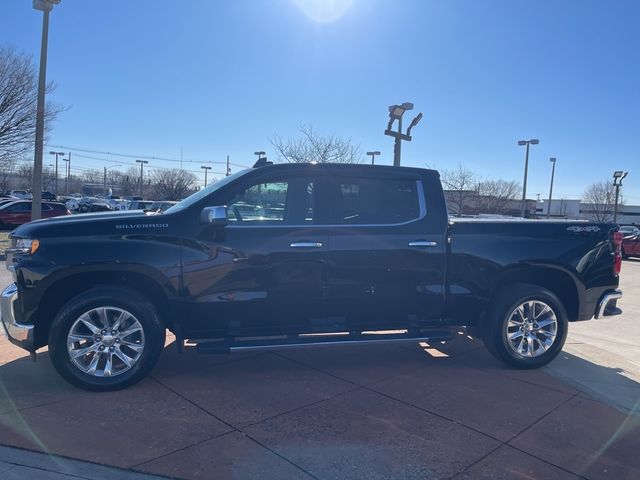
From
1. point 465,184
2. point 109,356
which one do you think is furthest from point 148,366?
point 465,184

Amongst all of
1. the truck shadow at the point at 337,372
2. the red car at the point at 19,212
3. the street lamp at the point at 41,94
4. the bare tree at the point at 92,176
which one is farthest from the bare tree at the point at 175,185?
the bare tree at the point at 92,176

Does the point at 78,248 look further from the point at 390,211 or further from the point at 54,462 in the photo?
the point at 390,211

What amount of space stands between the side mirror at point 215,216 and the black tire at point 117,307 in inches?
35.2

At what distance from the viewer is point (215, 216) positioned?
4.16m

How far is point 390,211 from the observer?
4961mm

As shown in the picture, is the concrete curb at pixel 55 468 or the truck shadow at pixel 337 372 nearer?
the concrete curb at pixel 55 468

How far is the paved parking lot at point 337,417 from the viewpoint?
3242 mm

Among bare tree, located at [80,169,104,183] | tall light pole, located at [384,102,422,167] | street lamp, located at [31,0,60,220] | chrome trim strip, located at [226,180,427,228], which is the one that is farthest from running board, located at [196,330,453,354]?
bare tree, located at [80,169,104,183]

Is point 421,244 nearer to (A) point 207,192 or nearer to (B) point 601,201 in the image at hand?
(A) point 207,192

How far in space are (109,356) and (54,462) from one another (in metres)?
1.21

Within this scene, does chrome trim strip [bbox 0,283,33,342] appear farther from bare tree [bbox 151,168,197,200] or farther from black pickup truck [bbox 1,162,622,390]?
bare tree [bbox 151,168,197,200]

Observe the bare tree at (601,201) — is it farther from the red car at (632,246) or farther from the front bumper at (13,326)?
the front bumper at (13,326)

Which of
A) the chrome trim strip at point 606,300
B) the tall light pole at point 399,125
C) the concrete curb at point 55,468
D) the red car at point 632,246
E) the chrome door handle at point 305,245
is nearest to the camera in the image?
the concrete curb at point 55,468

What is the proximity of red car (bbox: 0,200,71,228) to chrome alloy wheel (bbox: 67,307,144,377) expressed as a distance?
20664mm
